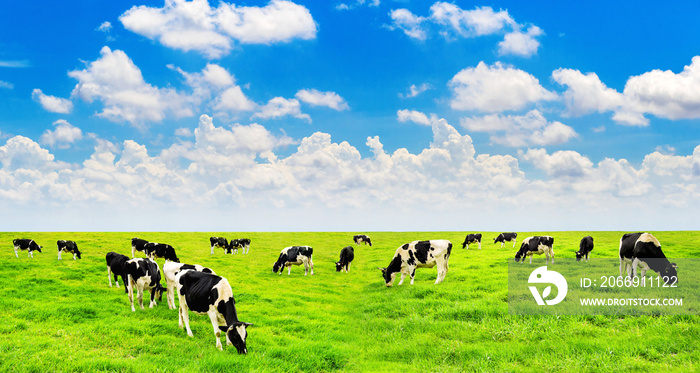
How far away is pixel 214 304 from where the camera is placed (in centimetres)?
1043

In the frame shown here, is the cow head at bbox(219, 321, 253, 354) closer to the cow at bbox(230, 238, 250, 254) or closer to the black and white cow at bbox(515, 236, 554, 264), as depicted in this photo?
the black and white cow at bbox(515, 236, 554, 264)

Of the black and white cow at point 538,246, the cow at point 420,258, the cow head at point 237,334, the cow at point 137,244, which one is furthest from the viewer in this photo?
the cow at point 137,244

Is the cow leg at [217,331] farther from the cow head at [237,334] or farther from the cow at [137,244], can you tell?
the cow at [137,244]

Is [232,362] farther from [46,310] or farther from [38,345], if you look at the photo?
[46,310]

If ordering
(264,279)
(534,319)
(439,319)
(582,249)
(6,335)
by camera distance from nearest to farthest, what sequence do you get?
(6,335) → (534,319) → (439,319) → (264,279) → (582,249)

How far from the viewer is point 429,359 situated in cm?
944

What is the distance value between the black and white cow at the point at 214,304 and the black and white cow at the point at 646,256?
14935 mm

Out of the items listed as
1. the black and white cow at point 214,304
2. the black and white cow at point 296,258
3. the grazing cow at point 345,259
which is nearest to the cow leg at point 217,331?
the black and white cow at point 214,304

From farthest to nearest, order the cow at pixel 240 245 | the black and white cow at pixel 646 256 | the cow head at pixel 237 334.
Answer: the cow at pixel 240 245 < the black and white cow at pixel 646 256 < the cow head at pixel 237 334

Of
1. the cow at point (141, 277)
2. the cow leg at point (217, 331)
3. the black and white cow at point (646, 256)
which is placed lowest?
the cow leg at point (217, 331)

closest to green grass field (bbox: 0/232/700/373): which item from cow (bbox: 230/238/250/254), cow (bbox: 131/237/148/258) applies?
cow (bbox: 131/237/148/258)

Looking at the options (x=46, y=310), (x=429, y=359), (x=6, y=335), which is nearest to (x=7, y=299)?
(x=46, y=310)

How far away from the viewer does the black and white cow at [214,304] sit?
972cm

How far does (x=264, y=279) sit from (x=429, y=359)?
15191 millimetres
